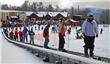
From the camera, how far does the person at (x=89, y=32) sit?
12.7 ft

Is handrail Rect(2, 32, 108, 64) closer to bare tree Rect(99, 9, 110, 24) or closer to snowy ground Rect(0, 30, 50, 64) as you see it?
snowy ground Rect(0, 30, 50, 64)

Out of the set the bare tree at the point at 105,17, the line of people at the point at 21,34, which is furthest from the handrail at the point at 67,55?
the bare tree at the point at 105,17

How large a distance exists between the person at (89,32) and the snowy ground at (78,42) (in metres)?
0.06

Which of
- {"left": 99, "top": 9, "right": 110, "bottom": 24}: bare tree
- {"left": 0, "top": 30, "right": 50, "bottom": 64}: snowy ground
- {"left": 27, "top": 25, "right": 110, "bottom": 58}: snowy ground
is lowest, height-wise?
{"left": 0, "top": 30, "right": 50, "bottom": 64}: snowy ground

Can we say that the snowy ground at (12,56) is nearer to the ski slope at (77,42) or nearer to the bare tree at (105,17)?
the ski slope at (77,42)

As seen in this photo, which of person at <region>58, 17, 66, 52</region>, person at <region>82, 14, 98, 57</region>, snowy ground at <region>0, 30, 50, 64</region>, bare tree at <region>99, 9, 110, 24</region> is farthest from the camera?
snowy ground at <region>0, 30, 50, 64</region>

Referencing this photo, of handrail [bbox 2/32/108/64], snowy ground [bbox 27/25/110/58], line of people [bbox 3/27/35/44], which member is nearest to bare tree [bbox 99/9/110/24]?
snowy ground [bbox 27/25/110/58]

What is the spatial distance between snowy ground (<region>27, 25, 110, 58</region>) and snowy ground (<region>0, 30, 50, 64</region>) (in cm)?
25

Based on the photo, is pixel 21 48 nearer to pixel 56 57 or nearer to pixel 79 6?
pixel 56 57

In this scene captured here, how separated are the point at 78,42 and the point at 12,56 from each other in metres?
0.99

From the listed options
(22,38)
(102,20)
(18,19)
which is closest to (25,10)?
(18,19)

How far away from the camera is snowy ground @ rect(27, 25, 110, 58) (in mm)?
3709

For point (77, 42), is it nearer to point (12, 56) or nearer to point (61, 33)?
point (61, 33)

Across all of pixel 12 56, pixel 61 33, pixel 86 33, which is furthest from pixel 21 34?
pixel 86 33
